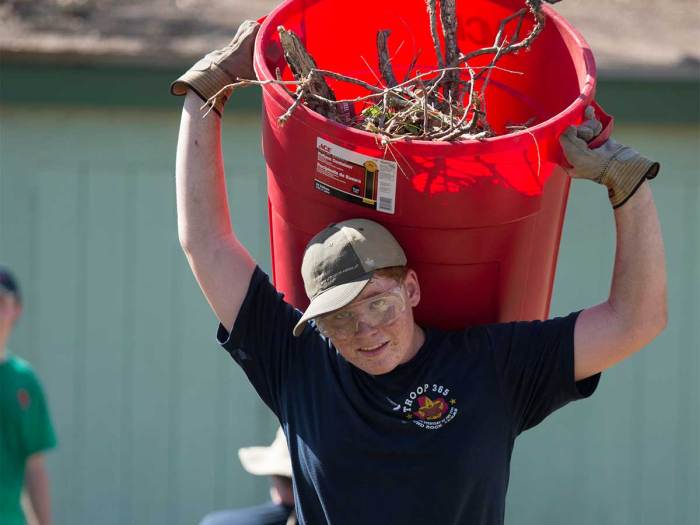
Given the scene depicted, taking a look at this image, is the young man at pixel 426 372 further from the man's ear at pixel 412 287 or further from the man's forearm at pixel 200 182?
the man's forearm at pixel 200 182

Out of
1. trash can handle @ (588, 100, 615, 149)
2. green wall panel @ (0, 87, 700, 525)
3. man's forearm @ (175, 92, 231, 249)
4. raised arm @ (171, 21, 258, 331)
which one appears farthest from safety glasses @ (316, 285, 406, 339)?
green wall panel @ (0, 87, 700, 525)

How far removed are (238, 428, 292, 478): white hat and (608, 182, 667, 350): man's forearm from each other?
115 centimetres

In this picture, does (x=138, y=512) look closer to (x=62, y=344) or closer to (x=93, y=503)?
(x=93, y=503)

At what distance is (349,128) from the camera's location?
215 centimetres

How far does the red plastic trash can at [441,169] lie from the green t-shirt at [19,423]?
179 cm

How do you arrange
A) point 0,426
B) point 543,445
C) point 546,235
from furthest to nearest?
point 543,445 → point 0,426 → point 546,235

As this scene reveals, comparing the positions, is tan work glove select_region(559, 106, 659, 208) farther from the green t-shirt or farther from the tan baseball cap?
the green t-shirt

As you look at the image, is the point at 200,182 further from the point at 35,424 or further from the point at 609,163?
the point at 35,424

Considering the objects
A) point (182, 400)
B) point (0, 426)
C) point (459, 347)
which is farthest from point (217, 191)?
point (182, 400)

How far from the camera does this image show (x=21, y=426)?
13.0 feet

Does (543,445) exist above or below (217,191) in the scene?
below

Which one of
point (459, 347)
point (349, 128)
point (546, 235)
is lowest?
point (459, 347)

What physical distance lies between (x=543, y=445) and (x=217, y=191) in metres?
3.24

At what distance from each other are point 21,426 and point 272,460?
1.15 meters
